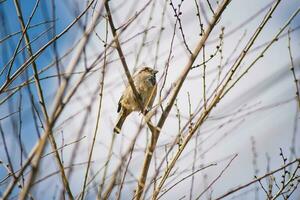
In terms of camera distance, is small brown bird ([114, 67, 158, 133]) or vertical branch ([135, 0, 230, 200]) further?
small brown bird ([114, 67, 158, 133])

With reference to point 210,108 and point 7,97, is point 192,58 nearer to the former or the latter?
point 210,108

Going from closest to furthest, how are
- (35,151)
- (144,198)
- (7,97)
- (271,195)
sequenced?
Answer: (35,151) → (144,198) → (7,97) → (271,195)

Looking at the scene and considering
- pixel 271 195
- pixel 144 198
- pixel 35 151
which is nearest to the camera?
pixel 35 151

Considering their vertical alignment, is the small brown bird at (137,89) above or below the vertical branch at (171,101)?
above

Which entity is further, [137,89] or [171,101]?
[137,89]

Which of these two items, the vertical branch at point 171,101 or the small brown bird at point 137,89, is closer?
the vertical branch at point 171,101

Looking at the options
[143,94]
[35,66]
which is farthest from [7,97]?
[143,94]

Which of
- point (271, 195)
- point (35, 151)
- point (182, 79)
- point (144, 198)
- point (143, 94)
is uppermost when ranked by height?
point (143, 94)

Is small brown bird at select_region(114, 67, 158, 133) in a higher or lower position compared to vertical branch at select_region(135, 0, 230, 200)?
higher

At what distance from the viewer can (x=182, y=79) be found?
321cm

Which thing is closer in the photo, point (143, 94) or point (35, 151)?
point (35, 151)

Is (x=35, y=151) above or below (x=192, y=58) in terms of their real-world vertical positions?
below

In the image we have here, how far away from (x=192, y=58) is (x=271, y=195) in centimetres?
169

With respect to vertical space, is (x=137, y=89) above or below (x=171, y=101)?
above
